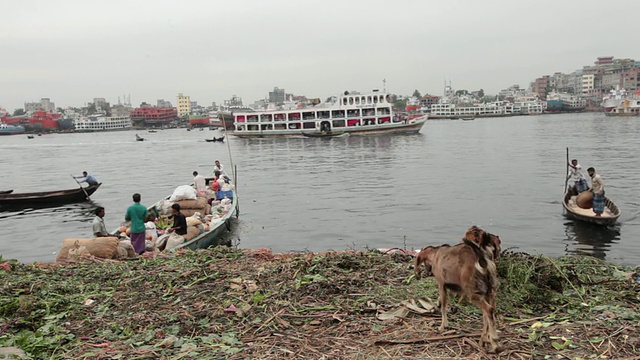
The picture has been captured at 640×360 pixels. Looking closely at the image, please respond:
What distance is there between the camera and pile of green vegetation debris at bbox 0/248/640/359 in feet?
12.5

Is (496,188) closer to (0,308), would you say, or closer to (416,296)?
(416,296)

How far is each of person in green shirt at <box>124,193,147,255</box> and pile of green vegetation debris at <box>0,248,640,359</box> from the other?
3492 millimetres

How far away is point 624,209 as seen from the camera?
17000 mm

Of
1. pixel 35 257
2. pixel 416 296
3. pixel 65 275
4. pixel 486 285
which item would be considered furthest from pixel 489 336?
pixel 35 257

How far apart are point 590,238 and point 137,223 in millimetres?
12619

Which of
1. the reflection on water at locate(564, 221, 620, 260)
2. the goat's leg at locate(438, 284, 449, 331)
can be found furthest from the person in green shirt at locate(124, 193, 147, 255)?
the reflection on water at locate(564, 221, 620, 260)

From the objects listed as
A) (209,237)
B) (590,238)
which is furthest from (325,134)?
(209,237)

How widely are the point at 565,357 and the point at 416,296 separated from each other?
157 cm

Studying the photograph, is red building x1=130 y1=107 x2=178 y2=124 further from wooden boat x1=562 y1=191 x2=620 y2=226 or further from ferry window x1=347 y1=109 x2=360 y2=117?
wooden boat x1=562 y1=191 x2=620 y2=226

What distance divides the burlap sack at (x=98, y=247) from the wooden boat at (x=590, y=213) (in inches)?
522

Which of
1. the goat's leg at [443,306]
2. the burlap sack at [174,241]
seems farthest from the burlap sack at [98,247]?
the goat's leg at [443,306]

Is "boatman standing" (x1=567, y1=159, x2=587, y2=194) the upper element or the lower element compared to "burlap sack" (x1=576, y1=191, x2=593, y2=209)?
upper

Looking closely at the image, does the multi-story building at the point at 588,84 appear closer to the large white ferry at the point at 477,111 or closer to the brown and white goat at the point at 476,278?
the large white ferry at the point at 477,111

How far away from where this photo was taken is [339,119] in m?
65.2
